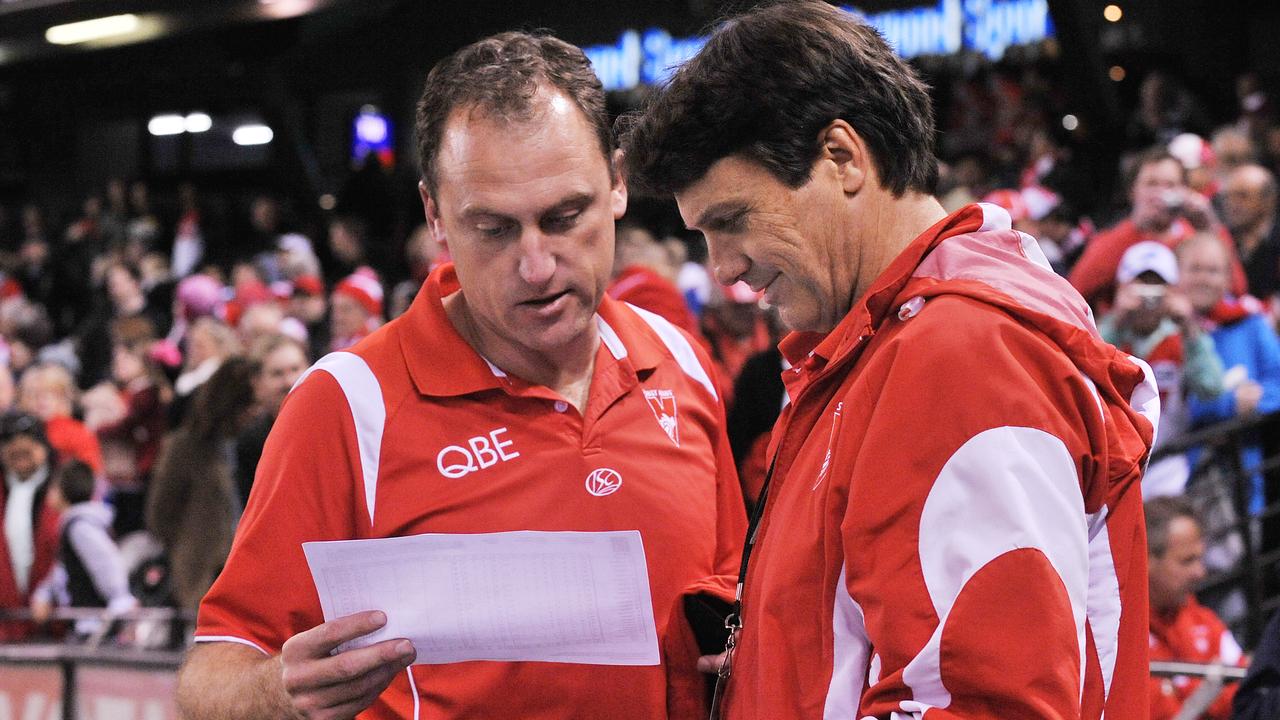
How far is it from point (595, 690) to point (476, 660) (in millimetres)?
214

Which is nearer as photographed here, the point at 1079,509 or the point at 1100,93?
the point at 1079,509

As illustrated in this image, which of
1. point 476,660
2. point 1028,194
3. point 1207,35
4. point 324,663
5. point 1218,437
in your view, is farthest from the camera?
point 1207,35

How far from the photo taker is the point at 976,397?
1.33m

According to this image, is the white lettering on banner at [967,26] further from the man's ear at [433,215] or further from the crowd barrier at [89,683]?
the man's ear at [433,215]

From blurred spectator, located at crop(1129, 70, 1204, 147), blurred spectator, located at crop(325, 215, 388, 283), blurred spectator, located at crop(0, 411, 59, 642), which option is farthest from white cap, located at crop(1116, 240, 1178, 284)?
blurred spectator, located at crop(325, 215, 388, 283)

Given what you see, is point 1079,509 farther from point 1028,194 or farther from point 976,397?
point 1028,194

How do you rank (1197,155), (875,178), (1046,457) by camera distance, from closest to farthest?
(1046,457)
(875,178)
(1197,155)

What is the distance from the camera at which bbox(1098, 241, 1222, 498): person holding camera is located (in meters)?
4.64

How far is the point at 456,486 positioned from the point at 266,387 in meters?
3.73

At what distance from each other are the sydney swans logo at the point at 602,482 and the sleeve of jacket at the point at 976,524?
2.64 feet

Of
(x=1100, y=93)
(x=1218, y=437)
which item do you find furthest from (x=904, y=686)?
(x=1100, y=93)

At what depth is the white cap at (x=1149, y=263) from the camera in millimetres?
4770

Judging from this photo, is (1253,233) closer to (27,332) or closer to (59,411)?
(59,411)

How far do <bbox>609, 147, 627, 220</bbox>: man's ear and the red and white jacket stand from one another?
2.40 ft
